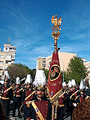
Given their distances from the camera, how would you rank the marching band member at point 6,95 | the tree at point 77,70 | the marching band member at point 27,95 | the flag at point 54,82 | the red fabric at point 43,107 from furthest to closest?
the tree at point 77,70 → the marching band member at point 6,95 → the flag at point 54,82 → the marching band member at point 27,95 → the red fabric at point 43,107

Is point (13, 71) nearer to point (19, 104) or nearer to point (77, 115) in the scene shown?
point (19, 104)

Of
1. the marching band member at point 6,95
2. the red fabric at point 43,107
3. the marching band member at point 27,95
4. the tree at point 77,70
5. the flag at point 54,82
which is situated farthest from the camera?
the tree at point 77,70

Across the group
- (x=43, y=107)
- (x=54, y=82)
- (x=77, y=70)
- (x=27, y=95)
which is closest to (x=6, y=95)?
(x=27, y=95)

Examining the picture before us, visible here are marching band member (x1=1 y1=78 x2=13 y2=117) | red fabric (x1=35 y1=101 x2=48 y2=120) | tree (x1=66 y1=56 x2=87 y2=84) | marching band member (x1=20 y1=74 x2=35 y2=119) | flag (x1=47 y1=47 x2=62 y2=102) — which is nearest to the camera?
red fabric (x1=35 y1=101 x2=48 y2=120)

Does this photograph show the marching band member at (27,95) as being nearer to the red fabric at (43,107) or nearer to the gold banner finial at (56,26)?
the red fabric at (43,107)

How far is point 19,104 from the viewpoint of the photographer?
332 inches

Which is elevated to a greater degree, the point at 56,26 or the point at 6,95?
the point at 56,26

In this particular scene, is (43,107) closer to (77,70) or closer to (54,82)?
(54,82)

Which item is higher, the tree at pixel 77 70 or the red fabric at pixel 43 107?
the tree at pixel 77 70

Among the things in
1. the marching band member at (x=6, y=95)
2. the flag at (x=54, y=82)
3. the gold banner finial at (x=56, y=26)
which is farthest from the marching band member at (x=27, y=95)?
the gold banner finial at (x=56, y=26)

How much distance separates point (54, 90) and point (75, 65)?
29.7 m

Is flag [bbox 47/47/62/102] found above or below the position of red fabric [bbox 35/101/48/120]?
above

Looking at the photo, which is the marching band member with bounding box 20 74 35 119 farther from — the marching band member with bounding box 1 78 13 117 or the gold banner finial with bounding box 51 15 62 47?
the gold banner finial with bounding box 51 15 62 47

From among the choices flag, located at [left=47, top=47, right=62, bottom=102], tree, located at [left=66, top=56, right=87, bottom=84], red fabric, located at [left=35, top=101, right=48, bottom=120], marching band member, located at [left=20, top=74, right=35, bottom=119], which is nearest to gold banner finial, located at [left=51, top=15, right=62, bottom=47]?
flag, located at [left=47, top=47, right=62, bottom=102]
